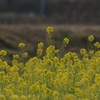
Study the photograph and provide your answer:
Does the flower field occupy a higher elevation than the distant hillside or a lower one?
lower

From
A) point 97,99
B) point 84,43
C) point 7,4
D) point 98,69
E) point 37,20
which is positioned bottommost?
point 97,99

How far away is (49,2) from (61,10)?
140cm

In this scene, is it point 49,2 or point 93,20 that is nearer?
point 93,20

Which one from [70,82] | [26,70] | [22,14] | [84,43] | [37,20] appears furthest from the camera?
[22,14]

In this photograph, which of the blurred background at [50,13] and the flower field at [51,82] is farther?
the blurred background at [50,13]

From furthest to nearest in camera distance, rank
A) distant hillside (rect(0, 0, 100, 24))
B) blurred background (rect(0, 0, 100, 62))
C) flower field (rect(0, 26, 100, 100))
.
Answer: distant hillside (rect(0, 0, 100, 24)) < blurred background (rect(0, 0, 100, 62)) < flower field (rect(0, 26, 100, 100))

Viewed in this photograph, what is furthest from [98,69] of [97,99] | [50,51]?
[97,99]

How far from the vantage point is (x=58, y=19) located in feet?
110

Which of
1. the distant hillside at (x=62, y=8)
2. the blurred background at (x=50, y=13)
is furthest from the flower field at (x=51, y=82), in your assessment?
the distant hillside at (x=62, y=8)

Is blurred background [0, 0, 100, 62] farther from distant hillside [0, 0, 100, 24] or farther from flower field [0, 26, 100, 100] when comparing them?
flower field [0, 26, 100, 100]

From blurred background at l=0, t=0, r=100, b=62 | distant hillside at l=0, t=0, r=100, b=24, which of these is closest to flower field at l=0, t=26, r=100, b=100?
blurred background at l=0, t=0, r=100, b=62

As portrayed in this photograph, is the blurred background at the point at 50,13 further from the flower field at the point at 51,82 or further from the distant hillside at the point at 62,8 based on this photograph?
the flower field at the point at 51,82

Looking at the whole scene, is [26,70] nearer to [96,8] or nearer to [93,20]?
[93,20]

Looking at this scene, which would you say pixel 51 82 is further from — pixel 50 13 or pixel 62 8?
pixel 62 8
